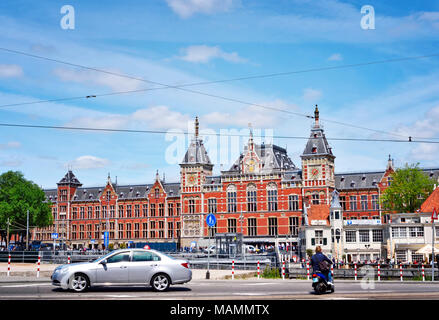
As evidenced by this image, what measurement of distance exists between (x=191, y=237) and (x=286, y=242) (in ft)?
A: 61.8

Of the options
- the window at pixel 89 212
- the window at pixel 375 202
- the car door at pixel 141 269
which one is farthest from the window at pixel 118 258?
the window at pixel 89 212

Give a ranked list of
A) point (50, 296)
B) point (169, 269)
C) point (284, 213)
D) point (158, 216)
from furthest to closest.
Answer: point (158, 216), point (284, 213), point (169, 269), point (50, 296)

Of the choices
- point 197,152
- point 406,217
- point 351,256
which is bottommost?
point 351,256

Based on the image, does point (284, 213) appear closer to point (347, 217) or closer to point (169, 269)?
point (347, 217)

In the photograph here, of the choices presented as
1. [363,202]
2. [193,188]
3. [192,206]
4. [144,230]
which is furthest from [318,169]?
[144,230]

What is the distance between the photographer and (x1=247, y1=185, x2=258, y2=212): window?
3442 inches

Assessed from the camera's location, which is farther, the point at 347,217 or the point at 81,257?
the point at 347,217

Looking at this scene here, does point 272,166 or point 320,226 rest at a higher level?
point 272,166

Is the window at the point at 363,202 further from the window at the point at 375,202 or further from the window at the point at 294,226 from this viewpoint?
the window at the point at 294,226

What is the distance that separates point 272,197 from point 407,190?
21449mm

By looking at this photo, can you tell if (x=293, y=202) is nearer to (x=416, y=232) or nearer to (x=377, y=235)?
(x=377, y=235)

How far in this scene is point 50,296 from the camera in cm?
1619

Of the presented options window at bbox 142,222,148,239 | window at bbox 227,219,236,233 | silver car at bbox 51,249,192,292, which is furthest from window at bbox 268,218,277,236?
silver car at bbox 51,249,192,292

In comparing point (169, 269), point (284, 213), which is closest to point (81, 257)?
point (169, 269)
